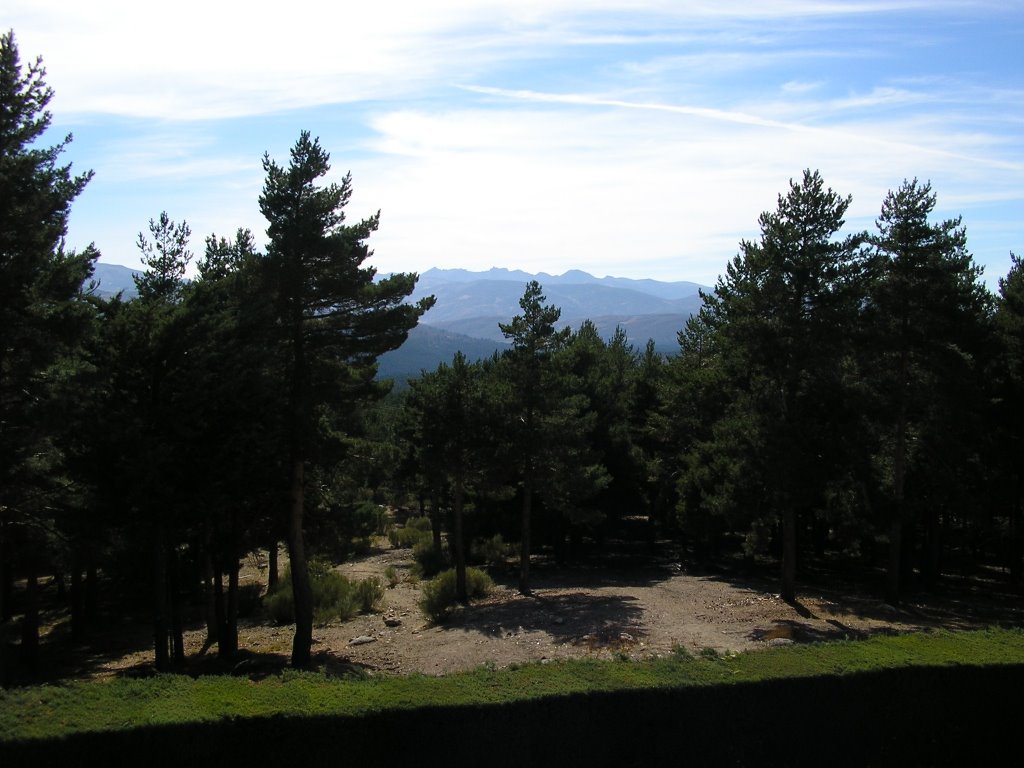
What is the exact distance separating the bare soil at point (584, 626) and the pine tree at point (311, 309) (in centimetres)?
372

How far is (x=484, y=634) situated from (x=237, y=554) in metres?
7.05

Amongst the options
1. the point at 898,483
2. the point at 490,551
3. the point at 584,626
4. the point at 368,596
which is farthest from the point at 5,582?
the point at 898,483

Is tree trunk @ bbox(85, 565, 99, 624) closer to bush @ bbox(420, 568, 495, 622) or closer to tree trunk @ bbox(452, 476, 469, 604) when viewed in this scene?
bush @ bbox(420, 568, 495, 622)

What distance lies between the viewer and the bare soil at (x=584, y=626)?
18703mm

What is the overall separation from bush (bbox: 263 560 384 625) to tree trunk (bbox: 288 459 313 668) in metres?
6.91

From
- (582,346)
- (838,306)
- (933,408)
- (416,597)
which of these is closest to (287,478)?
(416,597)

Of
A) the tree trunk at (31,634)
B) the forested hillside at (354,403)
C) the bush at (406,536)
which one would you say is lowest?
the bush at (406,536)

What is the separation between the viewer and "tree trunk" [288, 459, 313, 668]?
59.3 ft

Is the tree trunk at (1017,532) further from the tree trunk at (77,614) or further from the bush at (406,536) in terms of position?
the tree trunk at (77,614)

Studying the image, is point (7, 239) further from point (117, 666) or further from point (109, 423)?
point (117, 666)

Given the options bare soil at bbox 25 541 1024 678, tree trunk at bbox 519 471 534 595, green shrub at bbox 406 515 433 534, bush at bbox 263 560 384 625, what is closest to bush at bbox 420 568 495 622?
bare soil at bbox 25 541 1024 678

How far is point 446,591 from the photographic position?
1036 inches

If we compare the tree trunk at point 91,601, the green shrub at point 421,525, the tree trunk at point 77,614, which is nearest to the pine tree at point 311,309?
the tree trunk at point 77,614

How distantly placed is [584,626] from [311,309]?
11.4 metres
